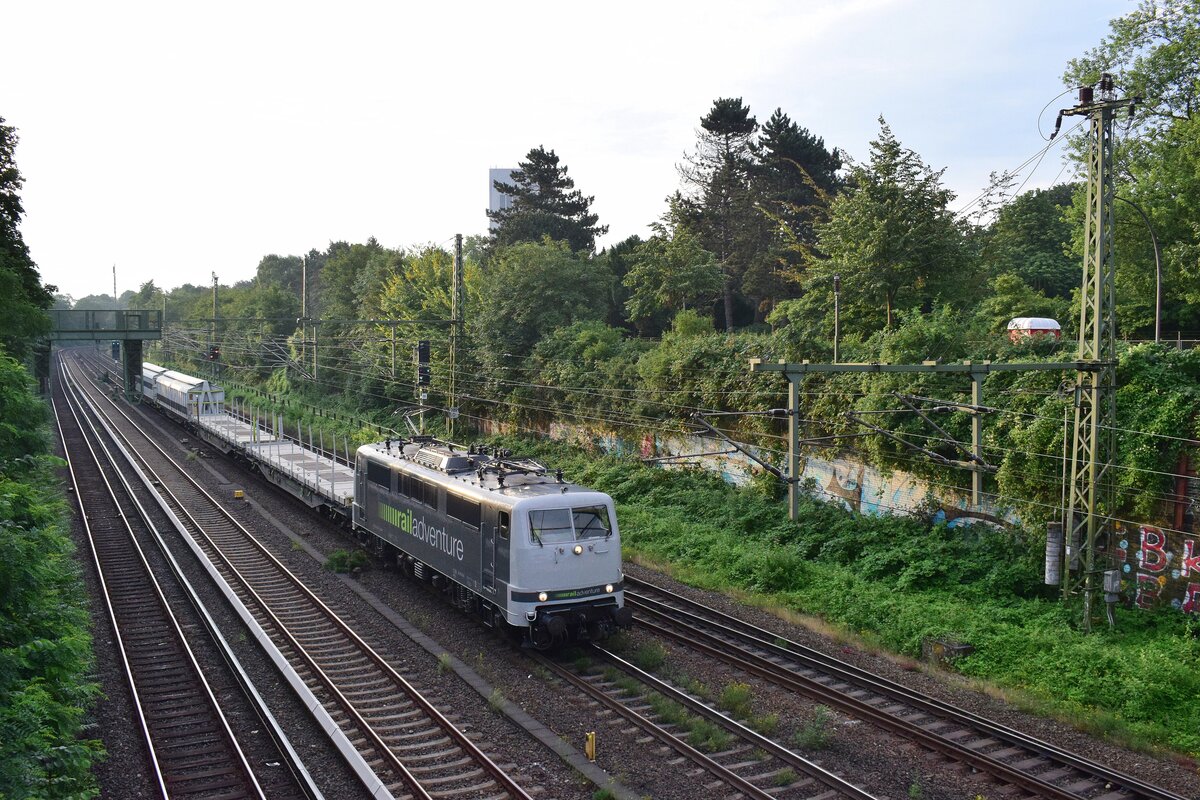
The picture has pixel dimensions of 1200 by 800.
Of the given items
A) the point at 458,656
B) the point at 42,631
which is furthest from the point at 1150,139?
the point at 42,631

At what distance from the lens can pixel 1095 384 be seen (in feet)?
50.6

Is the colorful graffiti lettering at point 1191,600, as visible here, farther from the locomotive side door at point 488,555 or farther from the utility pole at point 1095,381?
the locomotive side door at point 488,555

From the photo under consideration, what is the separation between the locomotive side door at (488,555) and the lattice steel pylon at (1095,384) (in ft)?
33.5

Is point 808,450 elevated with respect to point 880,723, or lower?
elevated

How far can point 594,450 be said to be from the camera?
34.0 metres

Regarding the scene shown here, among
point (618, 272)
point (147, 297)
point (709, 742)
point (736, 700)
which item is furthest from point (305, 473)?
point (147, 297)

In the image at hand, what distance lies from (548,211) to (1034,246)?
30280 mm

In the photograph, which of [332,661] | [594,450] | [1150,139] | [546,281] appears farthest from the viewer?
[546,281]

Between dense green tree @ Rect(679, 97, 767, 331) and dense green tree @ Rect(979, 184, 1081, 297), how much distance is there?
11042 millimetres

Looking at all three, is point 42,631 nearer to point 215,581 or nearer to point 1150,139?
point 215,581

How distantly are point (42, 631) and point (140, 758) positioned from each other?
211 centimetres

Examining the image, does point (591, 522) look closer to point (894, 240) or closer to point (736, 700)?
point (736, 700)

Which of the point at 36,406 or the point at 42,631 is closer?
the point at 42,631

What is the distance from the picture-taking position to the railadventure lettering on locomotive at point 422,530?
17.3 meters
